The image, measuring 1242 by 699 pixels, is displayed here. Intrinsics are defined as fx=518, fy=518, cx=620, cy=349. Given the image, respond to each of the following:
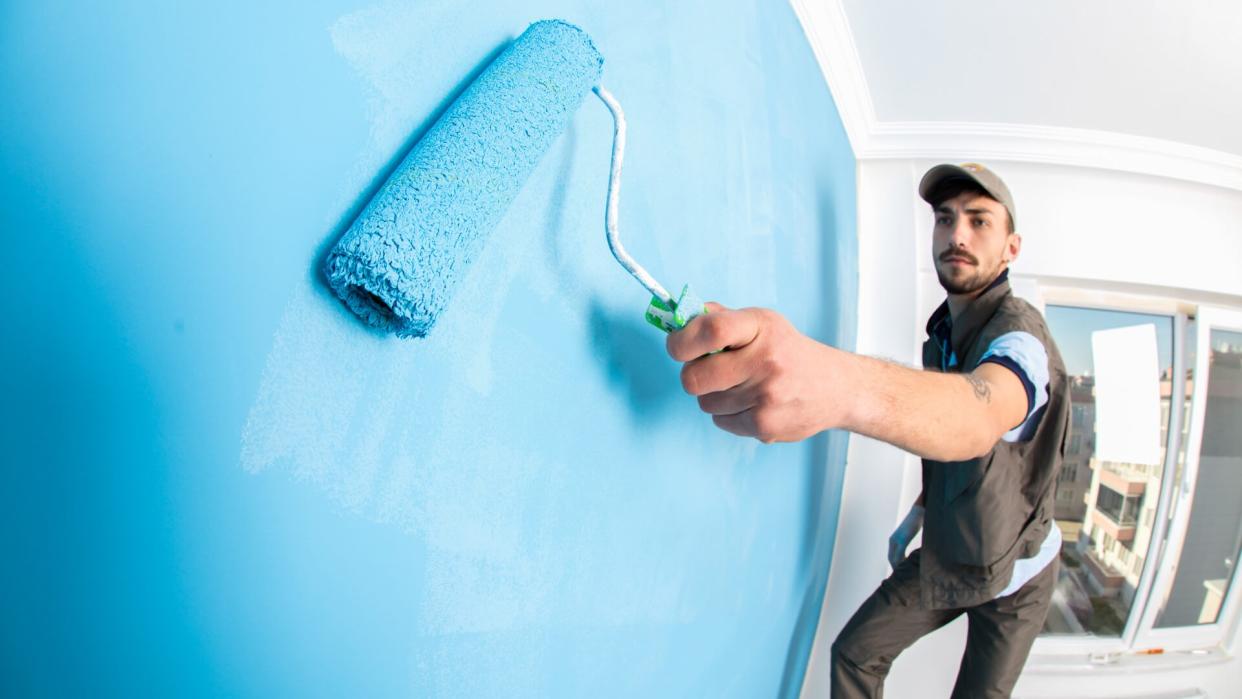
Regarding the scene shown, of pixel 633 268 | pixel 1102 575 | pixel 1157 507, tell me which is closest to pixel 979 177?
pixel 633 268

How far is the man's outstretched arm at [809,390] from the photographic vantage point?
45 centimetres

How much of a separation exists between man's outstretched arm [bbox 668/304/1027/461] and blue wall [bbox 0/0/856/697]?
10cm

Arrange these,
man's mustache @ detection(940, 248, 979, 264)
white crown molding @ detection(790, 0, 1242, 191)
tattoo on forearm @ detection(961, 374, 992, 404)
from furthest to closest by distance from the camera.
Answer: white crown molding @ detection(790, 0, 1242, 191) → man's mustache @ detection(940, 248, 979, 264) → tattoo on forearm @ detection(961, 374, 992, 404)

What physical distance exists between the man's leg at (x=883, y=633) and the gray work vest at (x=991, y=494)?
3.0 inches

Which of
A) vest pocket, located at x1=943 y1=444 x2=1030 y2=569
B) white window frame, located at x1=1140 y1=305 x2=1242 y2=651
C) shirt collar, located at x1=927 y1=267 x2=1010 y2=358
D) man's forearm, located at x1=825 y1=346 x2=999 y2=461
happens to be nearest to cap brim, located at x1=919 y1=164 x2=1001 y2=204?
shirt collar, located at x1=927 y1=267 x2=1010 y2=358

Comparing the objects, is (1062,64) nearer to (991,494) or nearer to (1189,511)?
(991,494)

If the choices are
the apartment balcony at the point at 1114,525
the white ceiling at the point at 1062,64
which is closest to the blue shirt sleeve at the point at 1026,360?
the white ceiling at the point at 1062,64

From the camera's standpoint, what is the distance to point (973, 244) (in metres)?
1.18

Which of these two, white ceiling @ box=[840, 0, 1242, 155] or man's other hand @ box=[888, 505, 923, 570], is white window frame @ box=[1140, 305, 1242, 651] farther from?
man's other hand @ box=[888, 505, 923, 570]

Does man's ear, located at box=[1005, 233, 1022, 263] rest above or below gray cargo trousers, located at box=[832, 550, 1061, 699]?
above

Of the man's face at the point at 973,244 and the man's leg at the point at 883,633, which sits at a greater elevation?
the man's face at the point at 973,244

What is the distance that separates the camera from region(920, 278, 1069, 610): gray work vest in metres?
0.94

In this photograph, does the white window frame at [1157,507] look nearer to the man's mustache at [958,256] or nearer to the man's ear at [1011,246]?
the man's ear at [1011,246]

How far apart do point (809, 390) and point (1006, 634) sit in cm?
108
